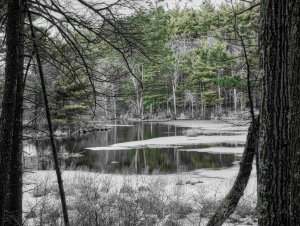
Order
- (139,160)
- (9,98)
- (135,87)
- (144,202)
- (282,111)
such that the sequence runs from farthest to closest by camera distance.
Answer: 1. (139,160)
2. (144,202)
3. (135,87)
4. (9,98)
5. (282,111)

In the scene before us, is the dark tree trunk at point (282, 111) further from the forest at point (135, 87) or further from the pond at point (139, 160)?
the pond at point (139, 160)

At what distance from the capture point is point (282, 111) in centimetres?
228

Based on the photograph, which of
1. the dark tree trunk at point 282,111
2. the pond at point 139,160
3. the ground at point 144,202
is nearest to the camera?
the dark tree trunk at point 282,111

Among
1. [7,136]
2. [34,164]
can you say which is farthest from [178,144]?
[7,136]

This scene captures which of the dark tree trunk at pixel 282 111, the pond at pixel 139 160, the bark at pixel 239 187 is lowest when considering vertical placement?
the pond at pixel 139 160

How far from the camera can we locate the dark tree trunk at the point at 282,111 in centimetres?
225

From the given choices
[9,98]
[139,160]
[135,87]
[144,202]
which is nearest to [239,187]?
[135,87]

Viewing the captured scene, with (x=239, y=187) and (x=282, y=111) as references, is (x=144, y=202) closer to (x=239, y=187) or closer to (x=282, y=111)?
(x=239, y=187)

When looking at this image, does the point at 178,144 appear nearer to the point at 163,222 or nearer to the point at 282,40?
the point at 163,222

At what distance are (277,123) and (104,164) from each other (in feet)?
43.3

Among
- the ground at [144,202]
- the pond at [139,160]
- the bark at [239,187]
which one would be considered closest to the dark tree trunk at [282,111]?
the bark at [239,187]

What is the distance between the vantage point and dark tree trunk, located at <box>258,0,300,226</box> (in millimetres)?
2252

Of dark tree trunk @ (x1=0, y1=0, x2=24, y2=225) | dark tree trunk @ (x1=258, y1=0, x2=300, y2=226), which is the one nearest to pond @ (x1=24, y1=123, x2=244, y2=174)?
dark tree trunk @ (x1=0, y1=0, x2=24, y2=225)

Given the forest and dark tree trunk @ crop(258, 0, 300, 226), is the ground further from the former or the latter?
dark tree trunk @ crop(258, 0, 300, 226)
